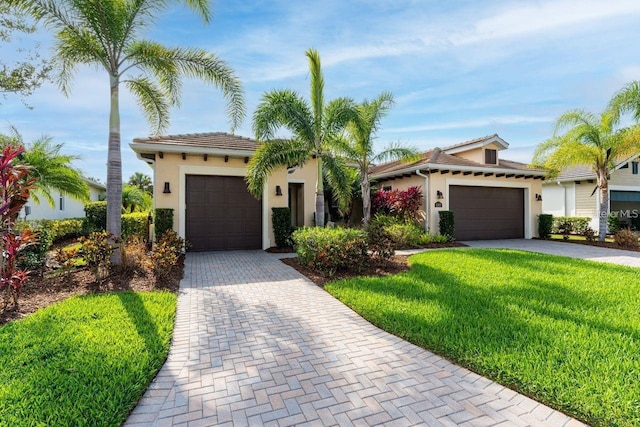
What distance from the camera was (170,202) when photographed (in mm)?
11180

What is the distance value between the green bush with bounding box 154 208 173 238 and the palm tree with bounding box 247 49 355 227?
3.31m

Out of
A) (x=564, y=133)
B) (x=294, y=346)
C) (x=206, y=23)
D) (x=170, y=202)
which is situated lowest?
(x=294, y=346)

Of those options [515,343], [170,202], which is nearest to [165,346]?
[515,343]

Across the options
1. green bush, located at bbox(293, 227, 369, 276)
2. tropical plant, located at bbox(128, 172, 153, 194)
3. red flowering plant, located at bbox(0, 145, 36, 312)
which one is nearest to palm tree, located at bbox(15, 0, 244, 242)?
red flowering plant, located at bbox(0, 145, 36, 312)

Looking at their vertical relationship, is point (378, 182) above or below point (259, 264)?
above

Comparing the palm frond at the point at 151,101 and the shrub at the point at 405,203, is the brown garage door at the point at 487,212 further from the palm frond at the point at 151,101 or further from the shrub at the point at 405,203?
the palm frond at the point at 151,101

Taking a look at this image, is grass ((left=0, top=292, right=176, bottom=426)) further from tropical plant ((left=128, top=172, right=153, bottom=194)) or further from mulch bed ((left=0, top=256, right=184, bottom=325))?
tropical plant ((left=128, top=172, right=153, bottom=194))

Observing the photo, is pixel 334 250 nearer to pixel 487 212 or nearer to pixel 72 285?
pixel 72 285

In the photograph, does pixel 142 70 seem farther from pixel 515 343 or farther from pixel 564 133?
pixel 564 133

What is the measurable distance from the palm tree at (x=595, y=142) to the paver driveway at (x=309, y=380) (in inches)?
572

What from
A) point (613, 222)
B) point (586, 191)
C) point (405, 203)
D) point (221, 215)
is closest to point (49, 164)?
point (221, 215)

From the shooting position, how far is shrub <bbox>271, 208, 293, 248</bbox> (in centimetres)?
1189

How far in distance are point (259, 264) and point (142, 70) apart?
6.19 m

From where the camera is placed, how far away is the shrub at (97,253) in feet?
21.1
